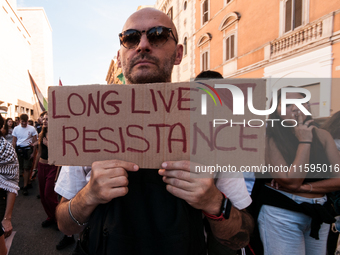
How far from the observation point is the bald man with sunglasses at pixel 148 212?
3.00ft

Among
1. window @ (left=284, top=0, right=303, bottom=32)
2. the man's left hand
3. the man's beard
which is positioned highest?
window @ (left=284, top=0, right=303, bottom=32)

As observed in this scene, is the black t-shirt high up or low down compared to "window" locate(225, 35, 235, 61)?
down

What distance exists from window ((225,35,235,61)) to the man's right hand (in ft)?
37.4

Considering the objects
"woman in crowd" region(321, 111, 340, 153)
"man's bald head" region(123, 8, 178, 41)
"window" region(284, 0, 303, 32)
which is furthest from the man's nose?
"window" region(284, 0, 303, 32)

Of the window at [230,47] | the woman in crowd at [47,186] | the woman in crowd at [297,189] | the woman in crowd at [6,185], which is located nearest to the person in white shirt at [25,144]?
the woman in crowd at [47,186]

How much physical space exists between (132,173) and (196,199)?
1.18ft

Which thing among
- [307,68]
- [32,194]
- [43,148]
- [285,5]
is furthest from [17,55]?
[307,68]

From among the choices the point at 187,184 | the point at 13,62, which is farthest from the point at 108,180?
the point at 13,62

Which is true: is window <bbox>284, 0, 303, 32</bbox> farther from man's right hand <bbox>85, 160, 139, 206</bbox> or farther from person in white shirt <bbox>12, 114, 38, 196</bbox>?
person in white shirt <bbox>12, 114, 38, 196</bbox>

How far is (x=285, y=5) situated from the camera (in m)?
7.70

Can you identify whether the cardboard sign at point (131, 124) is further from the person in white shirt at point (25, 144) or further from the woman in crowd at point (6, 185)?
the person in white shirt at point (25, 144)

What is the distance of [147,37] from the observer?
1270 mm

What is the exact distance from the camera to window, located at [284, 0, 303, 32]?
726 cm

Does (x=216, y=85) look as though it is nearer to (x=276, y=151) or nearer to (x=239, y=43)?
(x=276, y=151)
